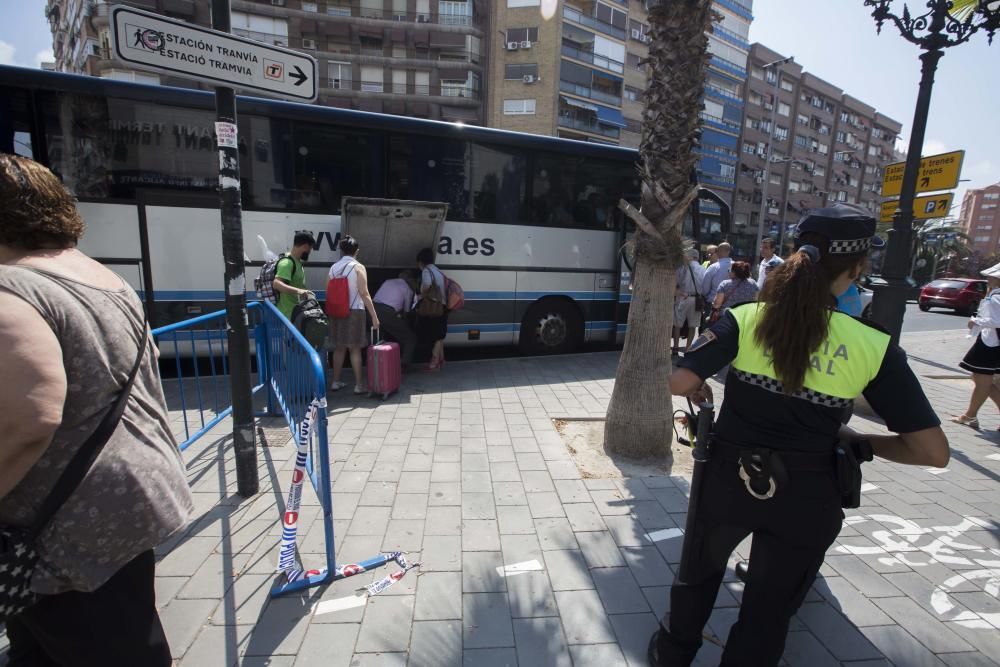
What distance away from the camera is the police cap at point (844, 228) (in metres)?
1.74

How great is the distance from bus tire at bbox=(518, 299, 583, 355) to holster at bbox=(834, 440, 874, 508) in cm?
638

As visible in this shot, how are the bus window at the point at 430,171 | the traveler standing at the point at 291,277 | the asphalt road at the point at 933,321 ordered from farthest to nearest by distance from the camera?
the asphalt road at the point at 933,321 → the bus window at the point at 430,171 → the traveler standing at the point at 291,277

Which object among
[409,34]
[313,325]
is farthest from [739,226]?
[313,325]

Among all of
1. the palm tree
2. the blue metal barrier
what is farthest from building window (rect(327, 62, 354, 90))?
the palm tree

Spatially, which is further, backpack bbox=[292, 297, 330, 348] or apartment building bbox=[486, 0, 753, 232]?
apartment building bbox=[486, 0, 753, 232]

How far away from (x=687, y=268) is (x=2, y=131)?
29.7ft

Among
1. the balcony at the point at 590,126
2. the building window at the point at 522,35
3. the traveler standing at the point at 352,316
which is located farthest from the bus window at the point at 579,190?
the building window at the point at 522,35

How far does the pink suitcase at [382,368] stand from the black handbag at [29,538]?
4.34 m

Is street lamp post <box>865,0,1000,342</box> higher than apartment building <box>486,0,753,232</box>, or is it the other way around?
apartment building <box>486,0,753,232</box>

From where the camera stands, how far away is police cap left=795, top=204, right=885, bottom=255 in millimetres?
1739

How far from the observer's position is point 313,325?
530 centimetres

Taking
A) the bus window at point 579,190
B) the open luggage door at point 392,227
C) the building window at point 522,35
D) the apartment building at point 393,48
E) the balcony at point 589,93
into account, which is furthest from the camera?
the balcony at point 589,93

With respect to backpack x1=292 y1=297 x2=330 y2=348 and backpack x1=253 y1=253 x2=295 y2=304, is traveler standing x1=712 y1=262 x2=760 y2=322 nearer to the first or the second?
backpack x1=292 y1=297 x2=330 y2=348

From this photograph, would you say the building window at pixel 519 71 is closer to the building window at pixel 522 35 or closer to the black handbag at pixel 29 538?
the building window at pixel 522 35
